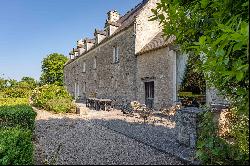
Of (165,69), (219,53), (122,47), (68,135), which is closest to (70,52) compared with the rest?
(122,47)

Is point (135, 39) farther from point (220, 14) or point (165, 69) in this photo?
point (220, 14)

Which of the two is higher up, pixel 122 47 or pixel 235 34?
pixel 122 47

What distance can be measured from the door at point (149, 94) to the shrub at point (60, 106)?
4849 mm

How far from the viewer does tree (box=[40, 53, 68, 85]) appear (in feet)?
181

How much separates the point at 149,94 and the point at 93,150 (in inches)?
454

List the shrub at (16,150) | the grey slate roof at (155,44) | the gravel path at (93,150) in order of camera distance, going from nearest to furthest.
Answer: the shrub at (16,150)
the gravel path at (93,150)
the grey slate roof at (155,44)

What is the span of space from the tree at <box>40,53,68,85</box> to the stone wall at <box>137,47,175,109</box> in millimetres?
38409

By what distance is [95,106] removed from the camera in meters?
20.6

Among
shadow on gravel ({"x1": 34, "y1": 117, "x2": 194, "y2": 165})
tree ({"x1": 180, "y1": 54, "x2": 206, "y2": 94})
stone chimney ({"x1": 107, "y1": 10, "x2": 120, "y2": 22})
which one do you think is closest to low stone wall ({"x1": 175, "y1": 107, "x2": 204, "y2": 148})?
shadow on gravel ({"x1": 34, "y1": 117, "x2": 194, "y2": 165})

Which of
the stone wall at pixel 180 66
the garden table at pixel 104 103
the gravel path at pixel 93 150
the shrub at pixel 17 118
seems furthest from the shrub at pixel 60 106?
the shrub at pixel 17 118

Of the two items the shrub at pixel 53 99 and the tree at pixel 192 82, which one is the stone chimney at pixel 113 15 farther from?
the tree at pixel 192 82

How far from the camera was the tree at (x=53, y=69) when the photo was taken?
181 feet

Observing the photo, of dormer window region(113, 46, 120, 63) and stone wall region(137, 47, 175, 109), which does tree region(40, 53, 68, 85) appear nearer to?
dormer window region(113, 46, 120, 63)

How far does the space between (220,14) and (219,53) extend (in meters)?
0.94
